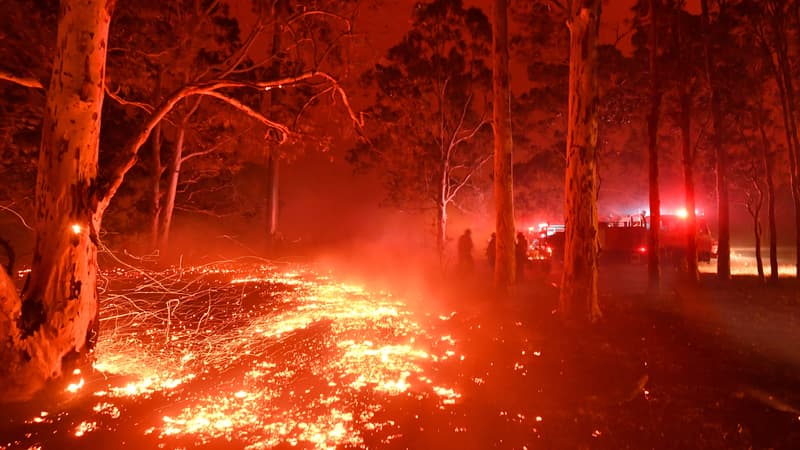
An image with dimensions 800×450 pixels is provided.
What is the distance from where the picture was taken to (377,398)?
19.8ft

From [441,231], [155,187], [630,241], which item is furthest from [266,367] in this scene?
[630,241]

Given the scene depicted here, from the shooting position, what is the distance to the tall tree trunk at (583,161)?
973 centimetres

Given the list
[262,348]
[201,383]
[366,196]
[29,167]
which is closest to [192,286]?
[29,167]

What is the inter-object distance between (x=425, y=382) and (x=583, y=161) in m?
5.68

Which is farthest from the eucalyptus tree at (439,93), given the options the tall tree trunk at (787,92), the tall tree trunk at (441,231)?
the tall tree trunk at (787,92)

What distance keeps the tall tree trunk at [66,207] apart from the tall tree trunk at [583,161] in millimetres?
8249

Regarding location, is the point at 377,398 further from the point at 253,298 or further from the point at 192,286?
the point at 192,286

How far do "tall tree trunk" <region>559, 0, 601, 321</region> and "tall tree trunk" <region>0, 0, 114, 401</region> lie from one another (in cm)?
825

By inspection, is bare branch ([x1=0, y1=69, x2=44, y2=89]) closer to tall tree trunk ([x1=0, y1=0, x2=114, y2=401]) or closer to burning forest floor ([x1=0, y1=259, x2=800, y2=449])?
tall tree trunk ([x1=0, y1=0, x2=114, y2=401])

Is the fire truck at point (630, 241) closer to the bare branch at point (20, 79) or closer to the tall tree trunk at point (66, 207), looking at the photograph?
the tall tree trunk at point (66, 207)

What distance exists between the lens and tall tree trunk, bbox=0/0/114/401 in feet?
20.2

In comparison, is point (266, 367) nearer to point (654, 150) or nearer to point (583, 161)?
point (583, 161)

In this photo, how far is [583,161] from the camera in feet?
32.0

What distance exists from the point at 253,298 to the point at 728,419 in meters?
11.1
